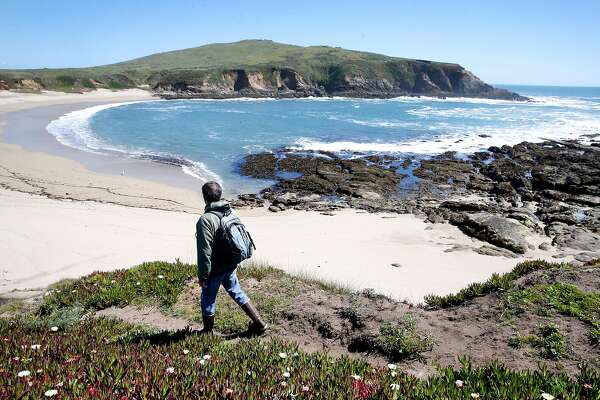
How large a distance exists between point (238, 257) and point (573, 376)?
3855 millimetres

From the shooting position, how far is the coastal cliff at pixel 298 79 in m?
94.0

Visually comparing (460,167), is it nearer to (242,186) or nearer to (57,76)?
(242,186)

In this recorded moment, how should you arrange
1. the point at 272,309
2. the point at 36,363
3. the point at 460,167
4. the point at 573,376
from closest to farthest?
1. the point at 36,363
2. the point at 573,376
3. the point at 272,309
4. the point at 460,167

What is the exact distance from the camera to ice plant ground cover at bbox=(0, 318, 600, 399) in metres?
3.30

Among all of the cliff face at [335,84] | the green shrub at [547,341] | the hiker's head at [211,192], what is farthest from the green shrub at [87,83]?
the green shrub at [547,341]

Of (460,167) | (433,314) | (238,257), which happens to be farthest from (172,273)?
(460,167)

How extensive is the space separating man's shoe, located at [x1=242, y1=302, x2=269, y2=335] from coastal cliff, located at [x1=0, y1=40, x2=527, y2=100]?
292 feet

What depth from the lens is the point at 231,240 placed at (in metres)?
5.13

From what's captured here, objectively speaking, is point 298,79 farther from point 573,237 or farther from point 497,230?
point 573,237

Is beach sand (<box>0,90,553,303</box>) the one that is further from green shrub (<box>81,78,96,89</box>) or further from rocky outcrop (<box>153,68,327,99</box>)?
rocky outcrop (<box>153,68,327,99</box>)

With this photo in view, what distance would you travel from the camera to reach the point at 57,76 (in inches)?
3406

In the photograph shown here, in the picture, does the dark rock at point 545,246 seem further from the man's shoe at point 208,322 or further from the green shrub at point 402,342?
the man's shoe at point 208,322

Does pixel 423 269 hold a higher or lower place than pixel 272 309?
lower

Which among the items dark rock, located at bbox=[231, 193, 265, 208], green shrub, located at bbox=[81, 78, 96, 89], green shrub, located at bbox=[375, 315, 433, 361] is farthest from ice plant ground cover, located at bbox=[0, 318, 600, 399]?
green shrub, located at bbox=[81, 78, 96, 89]
